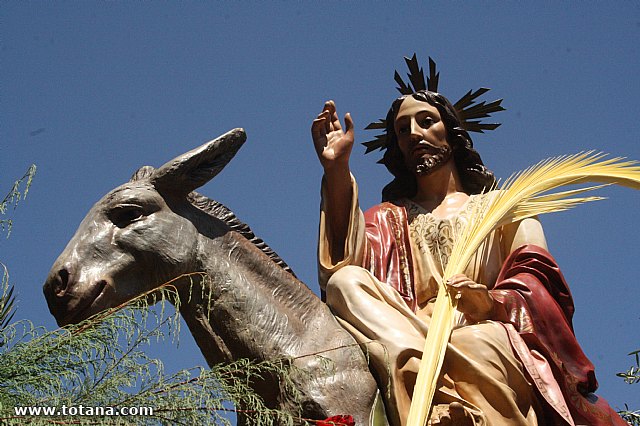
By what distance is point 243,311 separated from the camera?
734 centimetres

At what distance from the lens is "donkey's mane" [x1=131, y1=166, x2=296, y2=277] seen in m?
7.83

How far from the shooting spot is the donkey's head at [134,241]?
7.19 metres

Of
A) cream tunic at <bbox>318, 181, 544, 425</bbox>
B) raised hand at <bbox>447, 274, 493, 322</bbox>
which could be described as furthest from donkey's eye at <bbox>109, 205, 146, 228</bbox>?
raised hand at <bbox>447, 274, 493, 322</bbox>

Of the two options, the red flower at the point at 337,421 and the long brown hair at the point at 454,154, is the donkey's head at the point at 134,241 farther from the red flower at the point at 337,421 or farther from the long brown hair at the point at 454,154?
the long brown hair at the point at 454,154

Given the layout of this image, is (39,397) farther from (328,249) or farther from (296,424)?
(328,249)

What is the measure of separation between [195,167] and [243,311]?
0.99m

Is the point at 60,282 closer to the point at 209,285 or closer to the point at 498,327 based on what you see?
the point at 209,285

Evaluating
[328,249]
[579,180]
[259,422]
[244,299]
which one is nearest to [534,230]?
[579,180]

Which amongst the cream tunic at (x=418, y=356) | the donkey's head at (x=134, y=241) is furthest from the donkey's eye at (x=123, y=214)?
the cream tunic at (x=418, y=356)

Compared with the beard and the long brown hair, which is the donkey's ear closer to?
the beard

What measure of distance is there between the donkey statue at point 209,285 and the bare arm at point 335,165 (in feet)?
1.82

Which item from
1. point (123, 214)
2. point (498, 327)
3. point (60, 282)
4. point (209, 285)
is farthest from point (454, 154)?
point (60, 282)

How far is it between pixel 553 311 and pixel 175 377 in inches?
100

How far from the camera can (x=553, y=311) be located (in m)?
7.66
